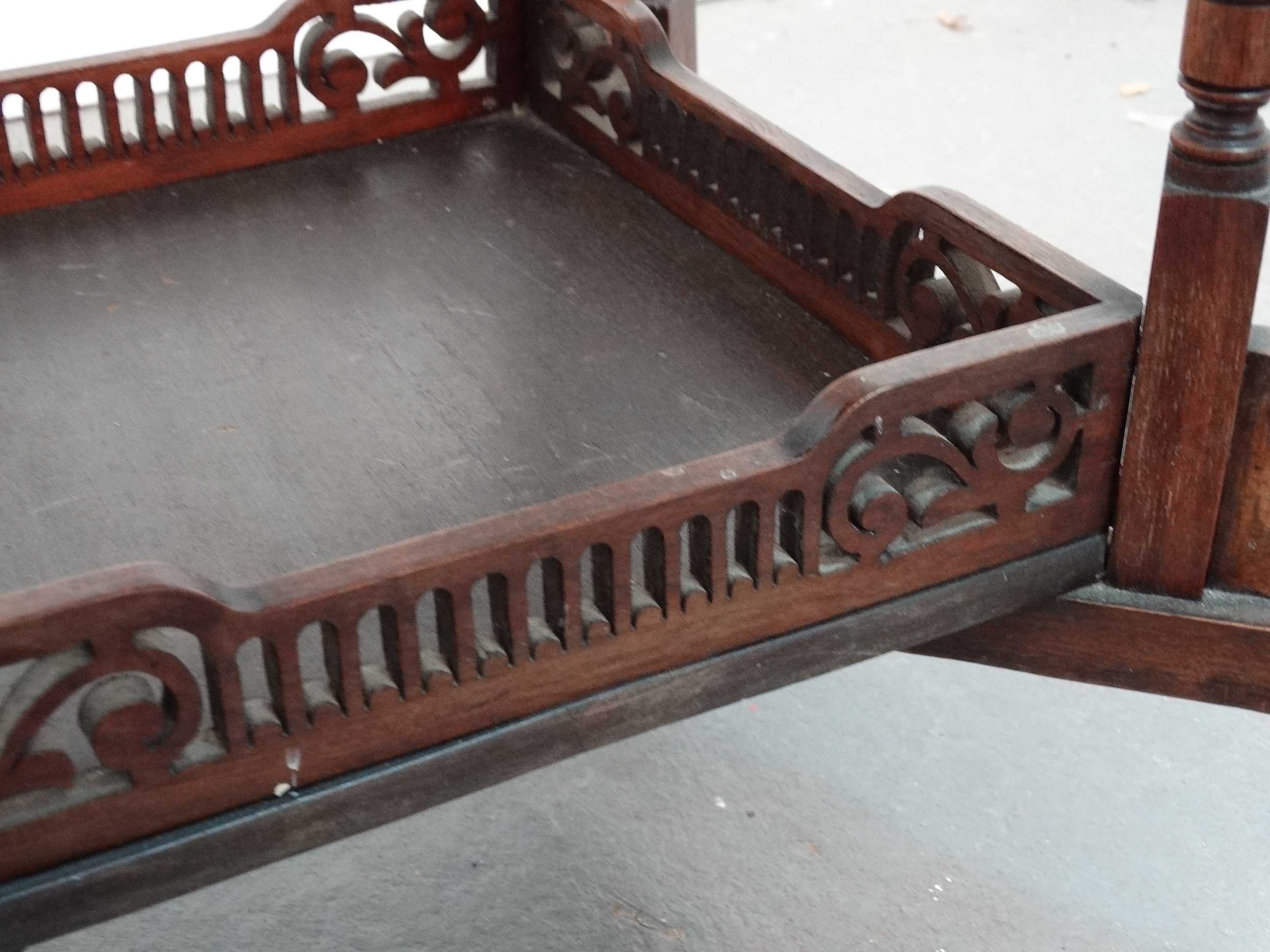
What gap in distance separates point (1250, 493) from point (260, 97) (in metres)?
1.02

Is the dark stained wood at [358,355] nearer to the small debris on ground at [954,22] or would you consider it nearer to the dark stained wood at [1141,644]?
the dark stained wood at [1141,644]

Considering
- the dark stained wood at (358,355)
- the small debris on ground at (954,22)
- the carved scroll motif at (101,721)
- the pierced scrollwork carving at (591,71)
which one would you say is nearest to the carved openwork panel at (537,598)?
the carved scroll motif at (101,721)

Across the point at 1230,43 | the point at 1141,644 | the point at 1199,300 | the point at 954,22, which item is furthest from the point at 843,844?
the point at 954,22

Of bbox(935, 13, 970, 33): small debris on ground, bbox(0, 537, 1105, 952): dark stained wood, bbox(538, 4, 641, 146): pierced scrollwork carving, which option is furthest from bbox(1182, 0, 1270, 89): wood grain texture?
bbox(935, 13, 970, 33): small debris on ground

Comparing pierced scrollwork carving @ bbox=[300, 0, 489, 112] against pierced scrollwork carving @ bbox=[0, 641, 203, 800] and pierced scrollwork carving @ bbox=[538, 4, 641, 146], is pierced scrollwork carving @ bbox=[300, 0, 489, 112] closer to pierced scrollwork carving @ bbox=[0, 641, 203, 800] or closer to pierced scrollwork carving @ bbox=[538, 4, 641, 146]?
pierced scrollwork carving @ bbox=[538, 4, 641, 146]

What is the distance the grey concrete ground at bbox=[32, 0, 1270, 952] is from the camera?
5.47 feet

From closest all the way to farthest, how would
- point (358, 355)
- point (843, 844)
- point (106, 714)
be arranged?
point (106, 714), point (358, 355), point (843, 844)

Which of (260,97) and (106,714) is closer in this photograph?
(106,714)

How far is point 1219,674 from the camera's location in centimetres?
122

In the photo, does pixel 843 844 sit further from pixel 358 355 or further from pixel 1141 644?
pixel 358 355

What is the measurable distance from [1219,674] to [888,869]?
597mm

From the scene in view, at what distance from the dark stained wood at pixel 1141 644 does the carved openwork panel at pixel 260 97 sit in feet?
2.76

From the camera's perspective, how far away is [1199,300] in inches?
41.9

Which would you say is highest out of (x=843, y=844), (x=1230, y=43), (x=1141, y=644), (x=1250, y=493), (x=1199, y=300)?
(x=1230, y=43)
